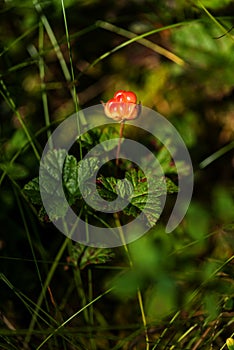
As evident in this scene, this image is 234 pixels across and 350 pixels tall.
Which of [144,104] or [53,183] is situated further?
[144,104]

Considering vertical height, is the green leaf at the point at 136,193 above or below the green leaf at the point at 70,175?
below

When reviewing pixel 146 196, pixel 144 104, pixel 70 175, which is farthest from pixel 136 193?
pixel 144 104

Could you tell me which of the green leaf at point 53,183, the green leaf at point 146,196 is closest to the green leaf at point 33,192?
the green leaf at point 53,183

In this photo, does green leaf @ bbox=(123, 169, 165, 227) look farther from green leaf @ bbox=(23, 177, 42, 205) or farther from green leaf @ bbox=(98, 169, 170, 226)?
green leaf @ bbox=(23, 177, 42, 205)

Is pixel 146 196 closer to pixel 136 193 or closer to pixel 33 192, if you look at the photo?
pixel 136 193

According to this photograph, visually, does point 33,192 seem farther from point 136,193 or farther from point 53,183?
point 136,193

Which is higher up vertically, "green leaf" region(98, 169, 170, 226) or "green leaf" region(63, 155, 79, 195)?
"green leaf" region(63, 155, 79, 195)

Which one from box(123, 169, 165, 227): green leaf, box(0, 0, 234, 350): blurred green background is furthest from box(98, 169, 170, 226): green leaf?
box(0, 0, 234, 350): blurred green background

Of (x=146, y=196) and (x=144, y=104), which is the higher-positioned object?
(x=144, y=104)

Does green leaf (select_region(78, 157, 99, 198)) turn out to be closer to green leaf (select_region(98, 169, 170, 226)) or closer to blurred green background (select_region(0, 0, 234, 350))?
green leaf (select_region(98, 169, 170, 226))

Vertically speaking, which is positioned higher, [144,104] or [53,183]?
[144,104]

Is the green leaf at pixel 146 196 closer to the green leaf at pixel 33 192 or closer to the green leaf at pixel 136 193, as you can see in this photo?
the green leaf at pixel 136 193
